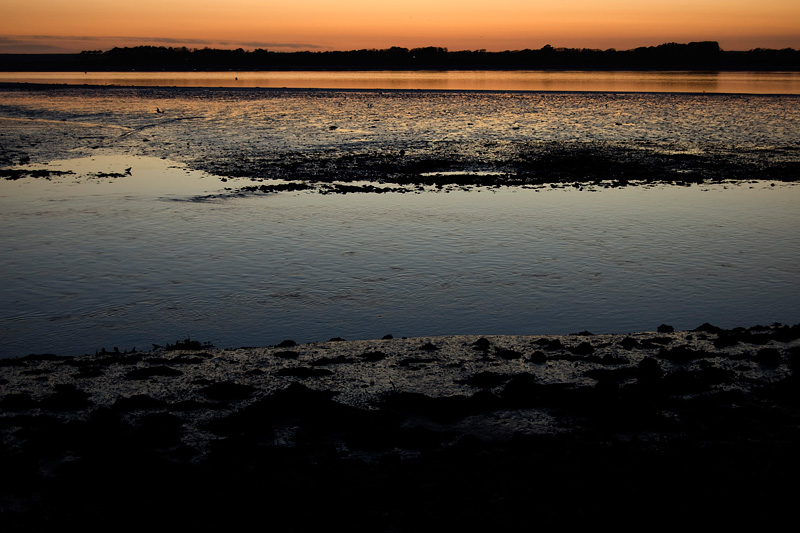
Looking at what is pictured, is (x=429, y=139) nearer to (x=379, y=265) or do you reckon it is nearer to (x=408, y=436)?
(x=379, y=265)

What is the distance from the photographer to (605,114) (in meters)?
45.4

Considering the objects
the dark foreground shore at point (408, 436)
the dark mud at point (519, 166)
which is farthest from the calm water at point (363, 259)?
the dark foreground shore at point (408, 436)

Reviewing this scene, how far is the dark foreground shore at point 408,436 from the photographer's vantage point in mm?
4336

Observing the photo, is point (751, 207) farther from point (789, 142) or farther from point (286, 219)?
point (789, 142)

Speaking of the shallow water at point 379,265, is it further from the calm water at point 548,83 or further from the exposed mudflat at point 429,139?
the calm water at point 548,83

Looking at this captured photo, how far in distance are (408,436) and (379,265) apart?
619 centimetres

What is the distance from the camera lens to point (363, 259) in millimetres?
11695

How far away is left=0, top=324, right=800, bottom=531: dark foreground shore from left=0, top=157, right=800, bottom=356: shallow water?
4.12 ft

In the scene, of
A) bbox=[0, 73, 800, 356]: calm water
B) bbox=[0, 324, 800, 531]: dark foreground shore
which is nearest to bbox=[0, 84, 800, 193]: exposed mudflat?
bbox=[0, 73, 800, 356]: calm water

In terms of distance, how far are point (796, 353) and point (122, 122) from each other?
40317 mm

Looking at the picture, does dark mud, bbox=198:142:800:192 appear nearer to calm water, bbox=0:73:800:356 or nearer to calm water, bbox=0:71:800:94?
calm water, bbox=0:73:800:356

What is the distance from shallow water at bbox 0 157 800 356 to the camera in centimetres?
882

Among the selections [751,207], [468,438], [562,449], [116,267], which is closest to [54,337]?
[116,267]

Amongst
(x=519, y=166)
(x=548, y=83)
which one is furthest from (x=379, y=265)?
(x=548, y=83)
